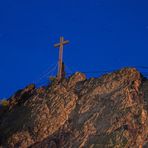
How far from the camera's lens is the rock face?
26.2 m

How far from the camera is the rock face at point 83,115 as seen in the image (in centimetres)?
2625

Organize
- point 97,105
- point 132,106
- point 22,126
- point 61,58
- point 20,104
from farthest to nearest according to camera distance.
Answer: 1. point 61,58
2. point 20,104
3. point 22,126
4. point 97,105
5. point 132,106

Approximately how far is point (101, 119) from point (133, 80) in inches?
151

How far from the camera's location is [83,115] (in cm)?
2892

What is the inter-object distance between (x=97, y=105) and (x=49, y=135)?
402 cm

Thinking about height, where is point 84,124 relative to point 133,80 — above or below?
below

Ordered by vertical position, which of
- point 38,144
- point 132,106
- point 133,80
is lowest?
point 38,144

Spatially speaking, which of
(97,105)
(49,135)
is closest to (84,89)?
(97,105)

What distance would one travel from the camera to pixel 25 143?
29.7m

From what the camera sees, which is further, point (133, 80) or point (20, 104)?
point (20, 104)

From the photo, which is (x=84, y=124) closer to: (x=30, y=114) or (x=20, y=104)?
(x=30, y=114)

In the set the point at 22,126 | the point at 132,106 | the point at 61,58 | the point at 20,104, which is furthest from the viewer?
the point at 61,58

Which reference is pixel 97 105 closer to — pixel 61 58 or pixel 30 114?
pixel 30 114

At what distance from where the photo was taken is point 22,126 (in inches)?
1217
